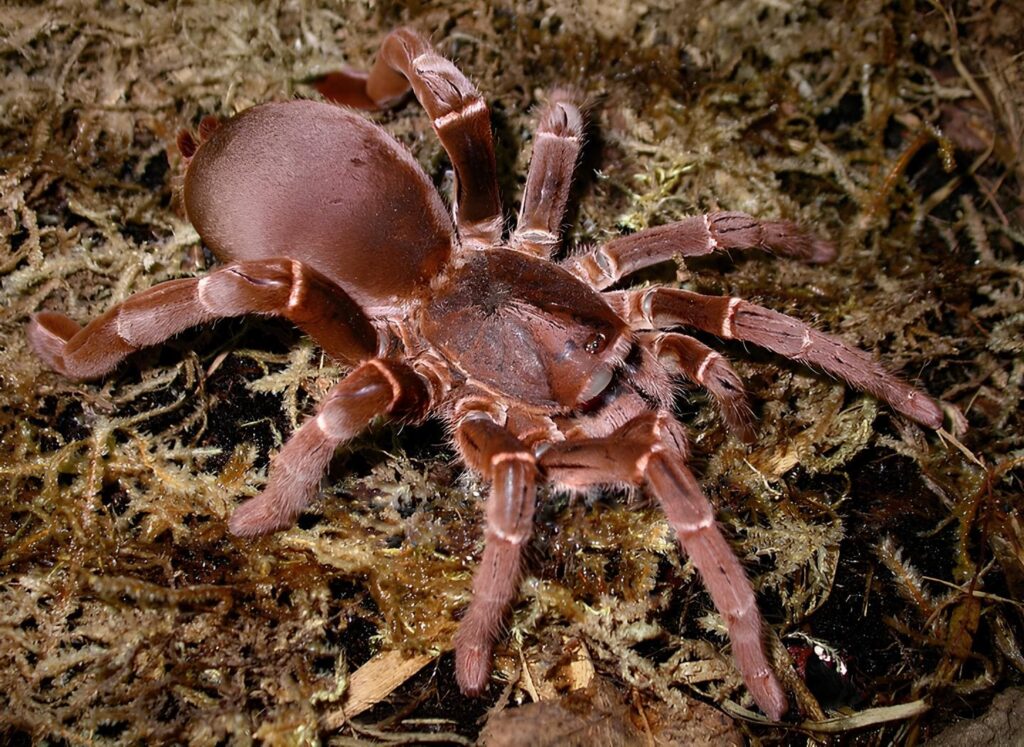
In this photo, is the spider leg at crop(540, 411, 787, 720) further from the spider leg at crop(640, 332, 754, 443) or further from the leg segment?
the leg segment

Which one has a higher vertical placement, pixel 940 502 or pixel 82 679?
pixel 940 502

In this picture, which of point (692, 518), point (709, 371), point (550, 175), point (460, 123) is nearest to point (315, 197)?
point (460, 123)

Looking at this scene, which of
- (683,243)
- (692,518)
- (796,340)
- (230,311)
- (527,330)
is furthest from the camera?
(683,243)

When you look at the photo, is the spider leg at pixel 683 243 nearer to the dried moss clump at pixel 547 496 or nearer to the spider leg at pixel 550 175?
the spider leg at pixel 550 175

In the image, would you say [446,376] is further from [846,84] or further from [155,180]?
[846,84]

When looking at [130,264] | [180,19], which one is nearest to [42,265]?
[130,264]

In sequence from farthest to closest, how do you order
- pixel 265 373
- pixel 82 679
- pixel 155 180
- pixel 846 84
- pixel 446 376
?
1. pixel 846 84
2. pixel 155 180
3. pixel 265 373
4. pixel 446 376
5. pixel 82 679

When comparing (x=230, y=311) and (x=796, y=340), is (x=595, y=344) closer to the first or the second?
(x=796, y=340)
